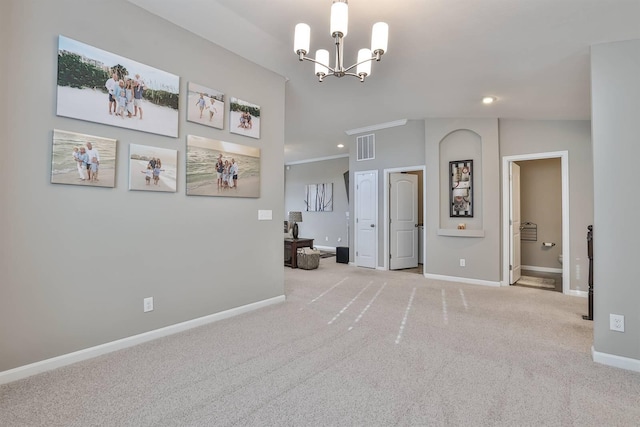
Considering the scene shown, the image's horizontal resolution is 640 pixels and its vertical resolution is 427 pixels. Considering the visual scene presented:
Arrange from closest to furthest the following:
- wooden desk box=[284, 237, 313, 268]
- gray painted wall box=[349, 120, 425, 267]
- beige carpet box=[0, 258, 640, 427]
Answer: beige carpet box=[0, 258, 640, 427]
gray painted wall box=[349, 120, 425, 267]
wooden desk box=[284, 237, 313, 268]

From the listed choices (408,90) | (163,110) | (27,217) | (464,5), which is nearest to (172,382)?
(27,217)

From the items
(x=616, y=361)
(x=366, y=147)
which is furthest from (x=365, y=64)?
(x=366, y=147)

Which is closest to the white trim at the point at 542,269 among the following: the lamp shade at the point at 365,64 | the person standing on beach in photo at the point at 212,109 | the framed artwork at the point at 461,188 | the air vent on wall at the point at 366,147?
the framed artwork at the point at 461,188

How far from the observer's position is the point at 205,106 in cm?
310

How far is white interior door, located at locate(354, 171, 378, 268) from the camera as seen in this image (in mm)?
6324

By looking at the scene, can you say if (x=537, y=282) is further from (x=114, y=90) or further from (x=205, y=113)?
(x=114, y=90)

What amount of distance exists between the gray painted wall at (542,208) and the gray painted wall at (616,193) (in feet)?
14.2

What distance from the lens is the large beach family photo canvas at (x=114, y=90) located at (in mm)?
2217

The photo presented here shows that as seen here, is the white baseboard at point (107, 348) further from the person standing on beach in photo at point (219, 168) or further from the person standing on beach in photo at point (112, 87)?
the person standing on beach in photo at point (112, 87)

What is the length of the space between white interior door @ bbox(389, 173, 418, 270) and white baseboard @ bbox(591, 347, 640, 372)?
389 cm

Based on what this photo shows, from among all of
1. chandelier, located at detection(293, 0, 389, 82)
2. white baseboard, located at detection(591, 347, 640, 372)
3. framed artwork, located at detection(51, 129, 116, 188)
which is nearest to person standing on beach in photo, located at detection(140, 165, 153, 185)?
framed artwork, located at detection(51, 129, 116, 188)

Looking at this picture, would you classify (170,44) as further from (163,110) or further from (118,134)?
(118,134)

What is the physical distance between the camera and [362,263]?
6.51 metres

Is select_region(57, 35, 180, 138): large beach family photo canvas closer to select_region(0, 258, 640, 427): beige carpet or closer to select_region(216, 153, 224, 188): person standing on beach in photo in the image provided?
select_region(216, 153, 224, 188): person standing on beach in photo
